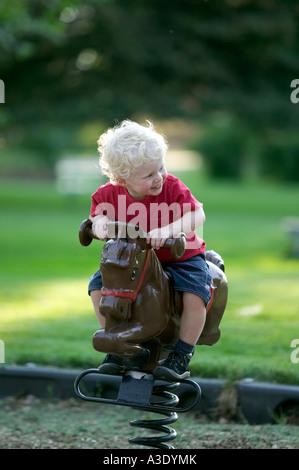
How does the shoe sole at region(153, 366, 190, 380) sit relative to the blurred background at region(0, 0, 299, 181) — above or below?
below

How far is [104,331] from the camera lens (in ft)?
10.3

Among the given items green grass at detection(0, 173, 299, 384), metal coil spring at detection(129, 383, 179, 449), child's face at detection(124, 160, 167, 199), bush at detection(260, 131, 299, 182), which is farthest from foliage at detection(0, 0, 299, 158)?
metal coil spring at detection(129, 383, 179, 449)

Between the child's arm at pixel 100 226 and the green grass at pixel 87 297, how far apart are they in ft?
6.84

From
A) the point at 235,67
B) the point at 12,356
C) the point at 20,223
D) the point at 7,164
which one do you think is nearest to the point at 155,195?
the point at 12,356

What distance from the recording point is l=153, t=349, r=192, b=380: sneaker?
3229 mm

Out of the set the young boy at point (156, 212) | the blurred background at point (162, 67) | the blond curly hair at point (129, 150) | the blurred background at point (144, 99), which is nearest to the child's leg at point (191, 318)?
the young boy at point (156, 212)

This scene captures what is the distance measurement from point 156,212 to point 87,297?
5344 millimetres

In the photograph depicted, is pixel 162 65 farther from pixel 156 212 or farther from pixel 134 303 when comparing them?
pixel 134 303

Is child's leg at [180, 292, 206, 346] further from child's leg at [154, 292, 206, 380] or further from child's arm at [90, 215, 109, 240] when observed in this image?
child's arm at [90, 215, 109, 240]

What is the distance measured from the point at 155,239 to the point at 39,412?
236 centimetres

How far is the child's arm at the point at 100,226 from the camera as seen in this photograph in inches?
129

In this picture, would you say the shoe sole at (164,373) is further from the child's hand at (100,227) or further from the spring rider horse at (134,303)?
the child's hand at (100,227)

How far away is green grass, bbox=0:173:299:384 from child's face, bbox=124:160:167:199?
2.13 m

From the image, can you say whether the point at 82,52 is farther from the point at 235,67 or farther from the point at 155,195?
the point at 155,195
